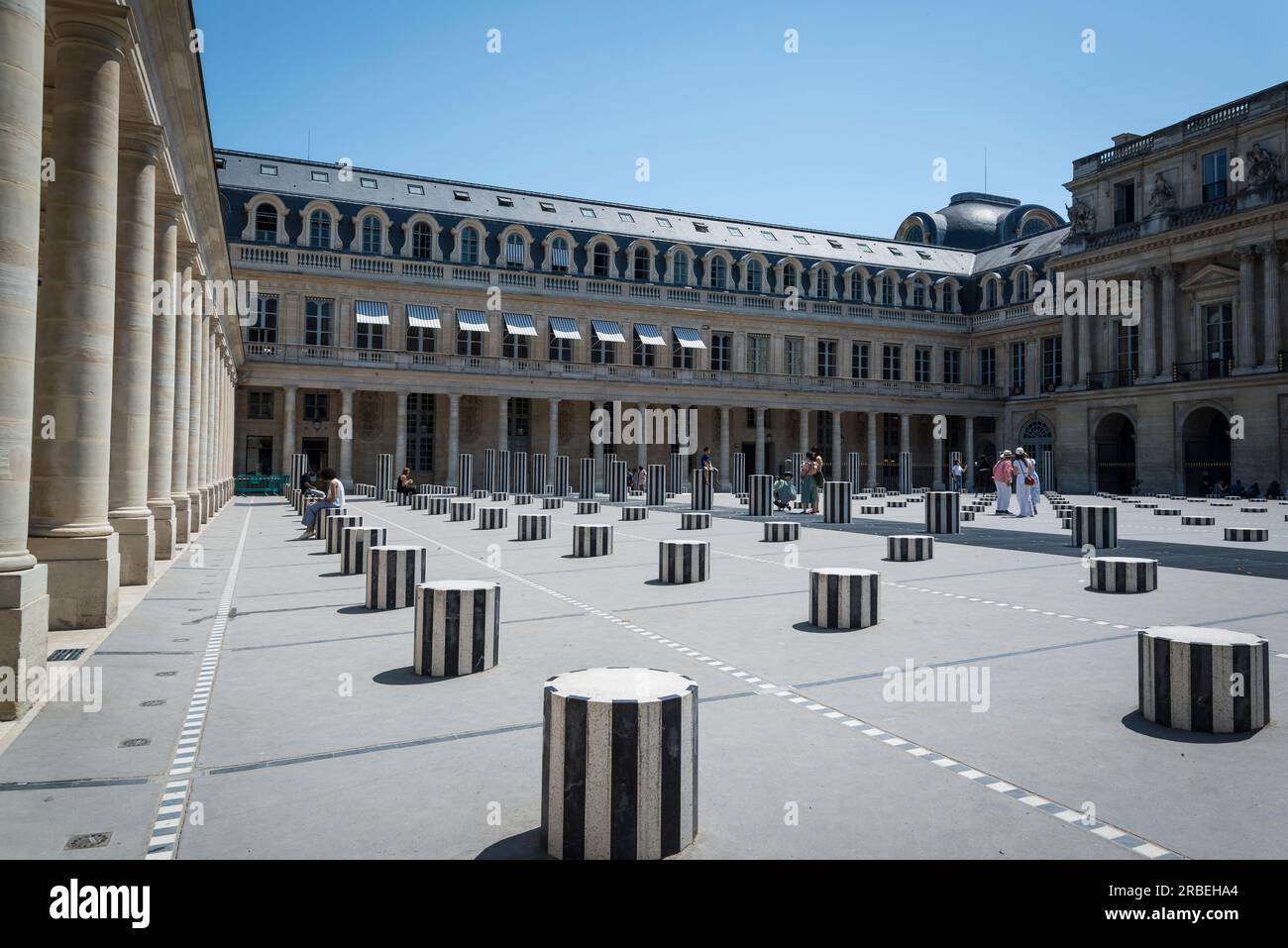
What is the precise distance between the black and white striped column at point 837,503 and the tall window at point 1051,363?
37453mm

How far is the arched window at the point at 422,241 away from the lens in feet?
156

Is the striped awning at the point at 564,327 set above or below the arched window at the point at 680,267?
below

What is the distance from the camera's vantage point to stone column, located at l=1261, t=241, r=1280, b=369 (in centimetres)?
3903

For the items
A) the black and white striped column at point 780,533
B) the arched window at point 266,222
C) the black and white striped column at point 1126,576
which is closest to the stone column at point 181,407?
the black and white striped column at point 780,533

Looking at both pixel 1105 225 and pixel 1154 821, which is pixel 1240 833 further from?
pixel 1105 225

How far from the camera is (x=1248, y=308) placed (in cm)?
4006

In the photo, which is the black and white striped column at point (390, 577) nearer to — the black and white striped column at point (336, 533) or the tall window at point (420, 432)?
the black and white striped column at point (336, 533)

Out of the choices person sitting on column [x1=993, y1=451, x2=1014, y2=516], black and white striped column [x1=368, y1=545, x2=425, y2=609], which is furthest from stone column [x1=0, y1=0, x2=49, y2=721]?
person sitting on column [x1=993, y1=451, x2=1014, y2=516]

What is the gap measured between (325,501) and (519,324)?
31.1 meters

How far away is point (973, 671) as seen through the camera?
6656 millimetres

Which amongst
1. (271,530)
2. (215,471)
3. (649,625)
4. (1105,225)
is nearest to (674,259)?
(1105,225)

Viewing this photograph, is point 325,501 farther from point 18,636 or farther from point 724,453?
point 724,453

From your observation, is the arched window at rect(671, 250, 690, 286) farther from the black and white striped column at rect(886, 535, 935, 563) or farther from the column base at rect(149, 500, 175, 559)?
the column base at rect(149, 500, 175, 559)
